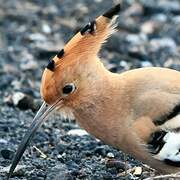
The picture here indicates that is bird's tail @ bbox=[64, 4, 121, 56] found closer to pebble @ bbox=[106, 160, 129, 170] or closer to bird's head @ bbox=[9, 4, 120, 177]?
bird's head @ bbox=[9, 4, 120, 177]

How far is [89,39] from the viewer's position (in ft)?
13.5

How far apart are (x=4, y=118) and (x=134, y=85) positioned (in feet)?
5.13

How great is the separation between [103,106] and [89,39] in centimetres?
42

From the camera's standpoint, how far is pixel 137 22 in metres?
7.90

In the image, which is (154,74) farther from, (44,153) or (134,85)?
(44,153)

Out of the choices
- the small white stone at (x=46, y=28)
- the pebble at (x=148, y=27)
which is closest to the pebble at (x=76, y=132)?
the small white stone at (x=46, y=28)

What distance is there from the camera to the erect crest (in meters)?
4.04

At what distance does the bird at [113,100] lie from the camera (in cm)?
404

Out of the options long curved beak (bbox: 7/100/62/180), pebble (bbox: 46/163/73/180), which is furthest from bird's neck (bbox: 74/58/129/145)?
pebble (bbox: 46/163/73/180)

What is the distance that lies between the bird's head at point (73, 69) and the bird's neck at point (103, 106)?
5cm

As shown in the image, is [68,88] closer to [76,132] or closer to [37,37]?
[76,132]

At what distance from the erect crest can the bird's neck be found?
166mm

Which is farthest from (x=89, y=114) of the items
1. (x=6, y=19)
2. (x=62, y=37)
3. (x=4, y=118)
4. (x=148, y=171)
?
(x=6, y=19)

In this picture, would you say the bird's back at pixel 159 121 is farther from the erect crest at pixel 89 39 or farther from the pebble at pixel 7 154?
the pebble at pixel 7 154
